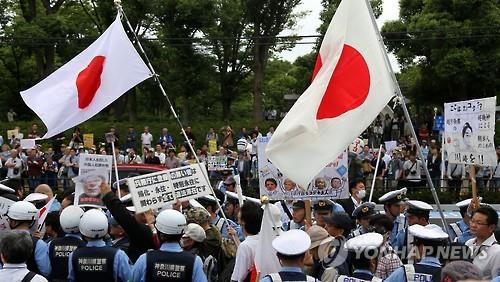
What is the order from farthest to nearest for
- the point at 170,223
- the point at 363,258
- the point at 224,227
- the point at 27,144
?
the point at 27,144 → the point at 224,227 → the point at 170,223 → the point at 363,258

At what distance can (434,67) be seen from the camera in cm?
3431

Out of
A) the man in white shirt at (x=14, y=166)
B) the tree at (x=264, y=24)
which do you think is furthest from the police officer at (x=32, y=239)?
the tree at (x=264, y=24)

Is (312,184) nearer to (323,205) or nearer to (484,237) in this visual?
(323,205)

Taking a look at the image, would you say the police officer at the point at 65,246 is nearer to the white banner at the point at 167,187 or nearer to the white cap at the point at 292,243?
the white banner at the point at 167,187

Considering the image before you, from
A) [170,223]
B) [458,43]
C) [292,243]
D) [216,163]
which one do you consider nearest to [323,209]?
[170,223]

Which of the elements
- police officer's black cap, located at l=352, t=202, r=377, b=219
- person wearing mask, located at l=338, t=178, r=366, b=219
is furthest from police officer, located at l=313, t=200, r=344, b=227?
person wearing mask, located at l=338, t=178, r=366, b=219

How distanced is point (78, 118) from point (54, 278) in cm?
249

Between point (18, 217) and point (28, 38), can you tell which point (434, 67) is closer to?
point (28, 38)

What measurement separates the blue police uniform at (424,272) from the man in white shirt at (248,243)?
1282mm

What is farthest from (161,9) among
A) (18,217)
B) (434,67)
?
(18,217)

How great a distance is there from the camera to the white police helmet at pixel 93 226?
6.48 meters

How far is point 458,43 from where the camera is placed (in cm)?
3366

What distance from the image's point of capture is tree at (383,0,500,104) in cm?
3319

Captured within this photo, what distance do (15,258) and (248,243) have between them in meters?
1.98
